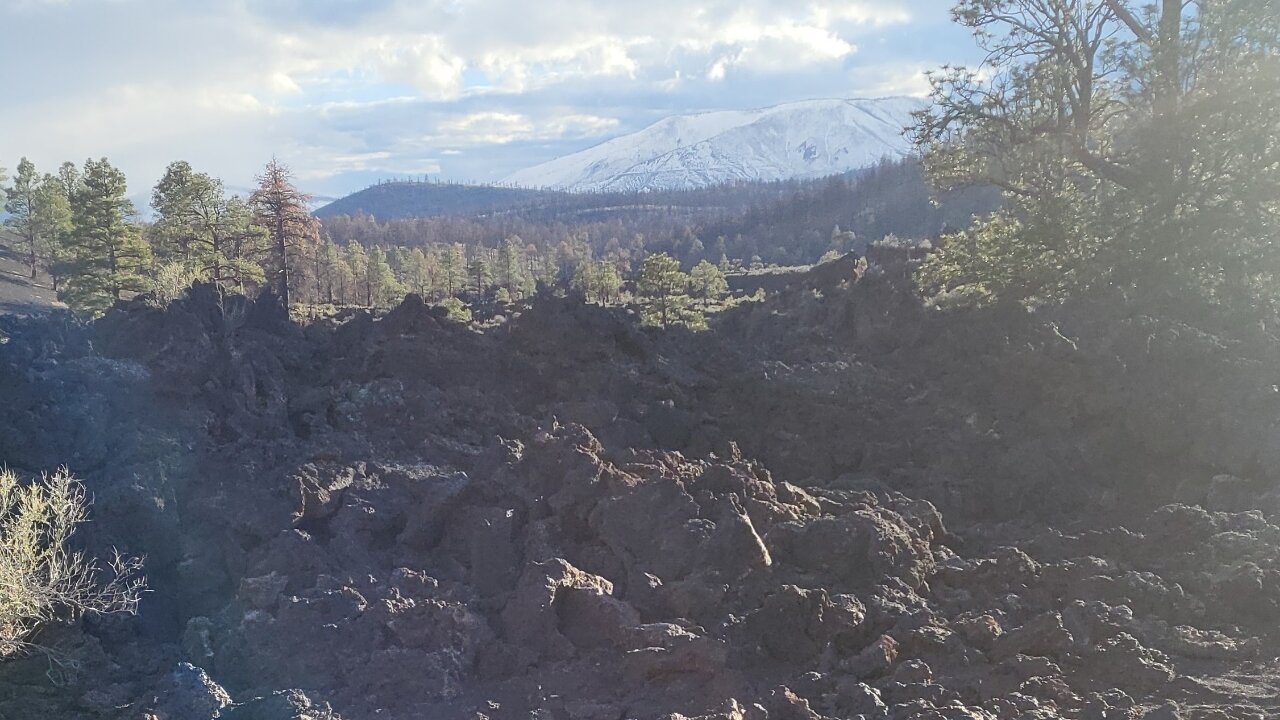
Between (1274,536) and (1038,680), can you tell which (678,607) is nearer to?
(1038,680)

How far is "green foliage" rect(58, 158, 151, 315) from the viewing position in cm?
3303

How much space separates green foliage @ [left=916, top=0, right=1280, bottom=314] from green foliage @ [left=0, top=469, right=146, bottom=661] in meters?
12.4

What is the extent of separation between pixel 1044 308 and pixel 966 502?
6.06m

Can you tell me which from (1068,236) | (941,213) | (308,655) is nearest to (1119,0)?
(1068,236)

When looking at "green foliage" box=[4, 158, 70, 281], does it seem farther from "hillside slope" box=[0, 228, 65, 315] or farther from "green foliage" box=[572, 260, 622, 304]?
"green foliage" box=[572, 260, 622, 304]

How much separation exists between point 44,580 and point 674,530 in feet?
18.6

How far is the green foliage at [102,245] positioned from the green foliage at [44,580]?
28.4 m

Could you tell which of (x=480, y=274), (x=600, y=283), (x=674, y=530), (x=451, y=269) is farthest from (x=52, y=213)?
(x=674, y=530)

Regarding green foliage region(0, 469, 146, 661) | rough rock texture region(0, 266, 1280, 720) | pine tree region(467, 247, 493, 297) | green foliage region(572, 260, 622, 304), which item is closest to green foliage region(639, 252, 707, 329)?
rough rock texture region(0, 266, 1280, 720)

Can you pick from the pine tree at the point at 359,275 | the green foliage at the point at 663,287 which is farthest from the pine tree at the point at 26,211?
the green foliage at the point at 663,287

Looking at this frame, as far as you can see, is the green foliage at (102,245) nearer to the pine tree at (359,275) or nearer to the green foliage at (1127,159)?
the pine tree at (359,275)

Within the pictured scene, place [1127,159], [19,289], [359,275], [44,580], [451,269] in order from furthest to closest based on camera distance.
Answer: [451,269] < [359,275] < [19,289] < [1127,159] < [44,580]

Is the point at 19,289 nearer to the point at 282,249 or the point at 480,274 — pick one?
the point at 282,249

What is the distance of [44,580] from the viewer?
7.72m
